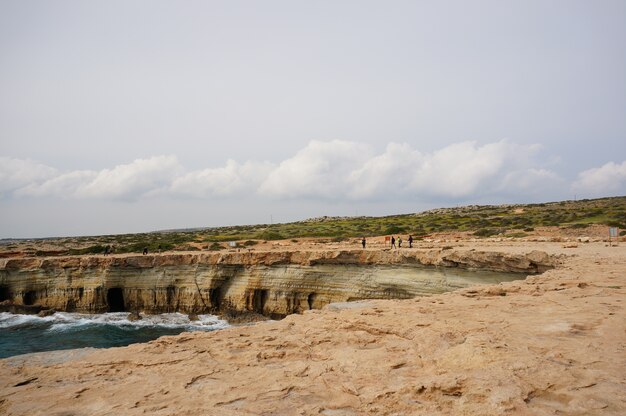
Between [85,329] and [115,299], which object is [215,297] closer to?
[85,329]

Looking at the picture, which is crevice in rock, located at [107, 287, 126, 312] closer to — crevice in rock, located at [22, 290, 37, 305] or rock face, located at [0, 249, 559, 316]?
rock face, located at [0, 249, 559, 316]

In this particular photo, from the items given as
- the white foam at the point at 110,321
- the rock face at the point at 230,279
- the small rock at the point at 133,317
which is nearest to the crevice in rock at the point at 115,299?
the rock face at the point at 230,279

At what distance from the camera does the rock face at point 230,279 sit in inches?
881

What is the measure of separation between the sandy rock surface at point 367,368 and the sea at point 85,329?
58.3ft

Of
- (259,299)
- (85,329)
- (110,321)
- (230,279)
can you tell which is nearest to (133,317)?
(110,321)

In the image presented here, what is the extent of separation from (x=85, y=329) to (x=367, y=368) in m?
27.6

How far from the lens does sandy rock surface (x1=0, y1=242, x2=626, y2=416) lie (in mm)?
4340

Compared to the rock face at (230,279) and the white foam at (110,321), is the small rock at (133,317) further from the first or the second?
the rock face at (230,279)

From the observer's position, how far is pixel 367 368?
5551 millimetres

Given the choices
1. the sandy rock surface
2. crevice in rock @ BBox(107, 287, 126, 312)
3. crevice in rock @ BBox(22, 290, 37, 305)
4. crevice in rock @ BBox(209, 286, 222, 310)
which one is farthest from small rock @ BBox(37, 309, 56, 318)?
the sandy rock surface

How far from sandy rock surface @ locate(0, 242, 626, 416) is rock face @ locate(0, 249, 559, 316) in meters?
12.5

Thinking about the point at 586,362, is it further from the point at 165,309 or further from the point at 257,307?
the point at 165,309

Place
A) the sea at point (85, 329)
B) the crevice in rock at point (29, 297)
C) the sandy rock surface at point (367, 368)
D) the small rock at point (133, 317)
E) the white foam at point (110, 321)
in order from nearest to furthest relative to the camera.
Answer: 1. the sandy rock surface at point (367, 368)
2. the sea at point (85, 329)
3. the white foam at point (110, 321)
4. the small rock at point (133, 317)
5. the crevice in rock at point (29, 297)

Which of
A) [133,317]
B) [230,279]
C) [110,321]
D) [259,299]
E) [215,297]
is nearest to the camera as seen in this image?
[259,299]
